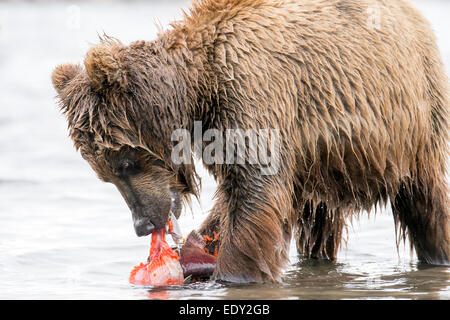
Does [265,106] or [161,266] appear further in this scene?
[161,266]

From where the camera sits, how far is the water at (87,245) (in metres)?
6.66

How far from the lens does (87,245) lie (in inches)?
342

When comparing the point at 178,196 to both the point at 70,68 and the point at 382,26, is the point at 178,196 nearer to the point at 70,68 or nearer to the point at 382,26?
the point at 70,68

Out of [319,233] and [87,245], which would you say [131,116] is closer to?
[319,233]

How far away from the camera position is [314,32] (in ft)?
22.1

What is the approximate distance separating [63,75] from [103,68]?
60 cm

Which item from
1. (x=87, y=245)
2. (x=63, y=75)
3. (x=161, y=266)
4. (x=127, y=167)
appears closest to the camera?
(x=127, y=167)

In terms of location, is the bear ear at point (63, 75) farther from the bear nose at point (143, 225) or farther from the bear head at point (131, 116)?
the bear nose at point (143, 225)
